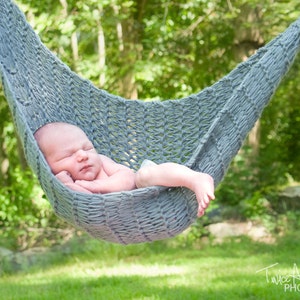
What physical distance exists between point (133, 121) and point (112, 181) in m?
0.39

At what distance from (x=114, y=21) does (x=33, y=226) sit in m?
1.98

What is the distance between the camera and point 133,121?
236cm

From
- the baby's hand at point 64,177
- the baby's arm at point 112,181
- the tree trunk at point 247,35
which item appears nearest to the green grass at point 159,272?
the tree trunk at point 247,35

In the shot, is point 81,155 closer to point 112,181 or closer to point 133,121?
point 112,181

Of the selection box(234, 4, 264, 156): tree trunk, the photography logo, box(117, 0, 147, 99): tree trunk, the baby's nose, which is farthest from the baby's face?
box(234, 4, 264, 156): tree trunk

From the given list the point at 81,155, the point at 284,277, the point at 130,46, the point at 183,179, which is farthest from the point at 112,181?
the point at 130,46

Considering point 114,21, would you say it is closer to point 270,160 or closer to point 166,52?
point 166,52

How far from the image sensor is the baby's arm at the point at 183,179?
1729 millimetres

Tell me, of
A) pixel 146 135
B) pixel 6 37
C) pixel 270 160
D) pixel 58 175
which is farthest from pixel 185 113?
pixel 270 160

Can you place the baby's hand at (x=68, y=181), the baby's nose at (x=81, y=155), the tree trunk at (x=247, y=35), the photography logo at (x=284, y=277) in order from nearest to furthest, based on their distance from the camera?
the baby's hand at (x=68, y=181) < the baby's nose at (x=81, y=155) < the photography logo at (x=284, y=277) < the tree trunk at (x=247, y=35)

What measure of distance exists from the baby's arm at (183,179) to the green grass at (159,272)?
1.72 metres

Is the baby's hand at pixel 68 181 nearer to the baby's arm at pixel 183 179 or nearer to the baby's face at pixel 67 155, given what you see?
the baby's face at pixel 67 155

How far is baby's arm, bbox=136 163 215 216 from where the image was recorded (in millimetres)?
1729

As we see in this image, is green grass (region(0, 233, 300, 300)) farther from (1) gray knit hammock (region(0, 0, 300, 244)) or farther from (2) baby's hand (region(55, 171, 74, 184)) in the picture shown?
(2) baby's hand (region(55, 171, 74, 184))
